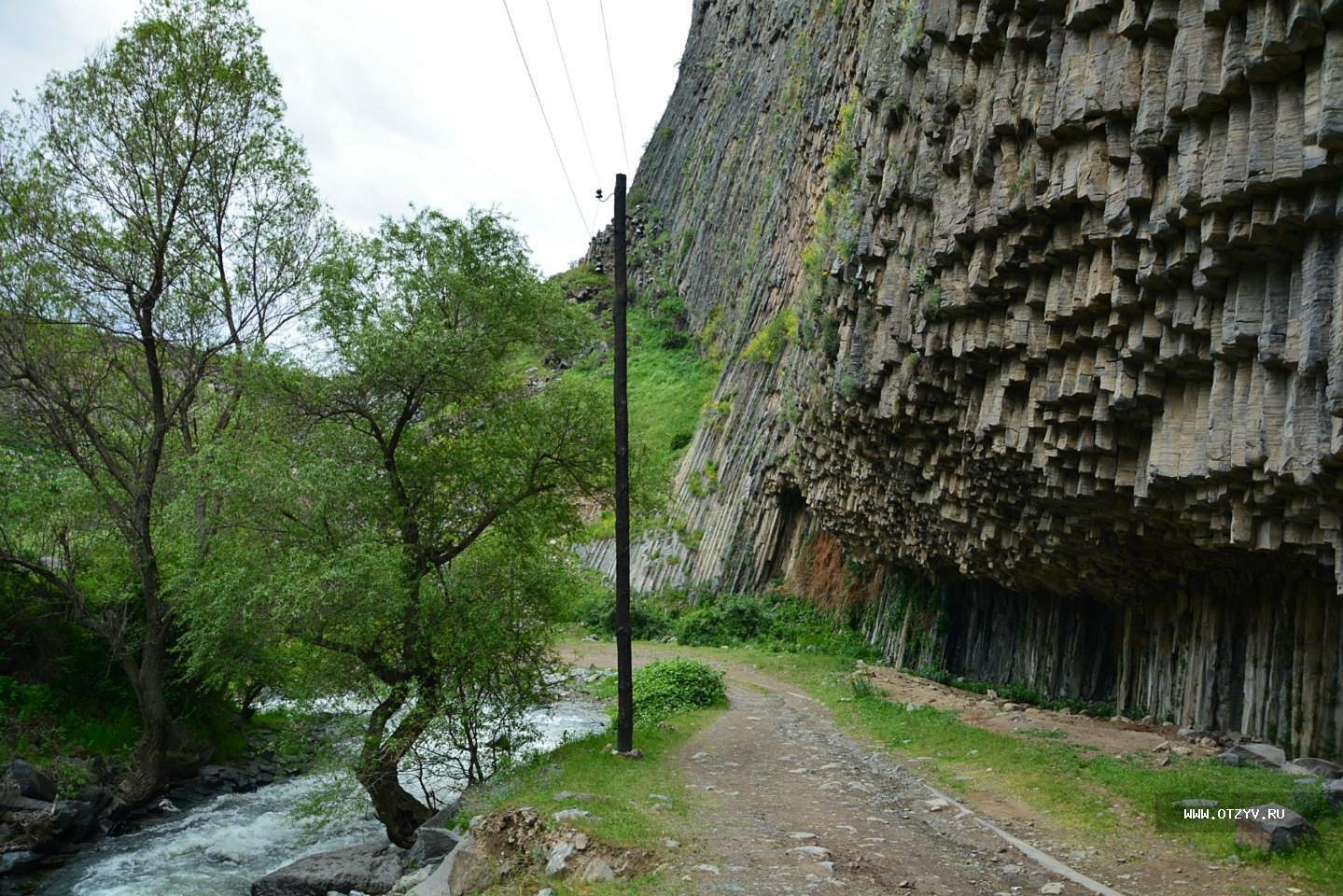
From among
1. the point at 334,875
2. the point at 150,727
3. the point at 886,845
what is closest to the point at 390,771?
the point at 334,875

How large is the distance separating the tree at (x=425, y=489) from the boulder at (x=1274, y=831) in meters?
8.73

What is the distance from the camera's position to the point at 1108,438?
36.0 ft

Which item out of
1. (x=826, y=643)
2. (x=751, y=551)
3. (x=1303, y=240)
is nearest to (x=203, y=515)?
(x=1303, y=240)

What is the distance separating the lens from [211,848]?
14.6 metres

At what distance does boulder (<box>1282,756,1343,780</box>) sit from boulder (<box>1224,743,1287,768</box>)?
177 millimetres

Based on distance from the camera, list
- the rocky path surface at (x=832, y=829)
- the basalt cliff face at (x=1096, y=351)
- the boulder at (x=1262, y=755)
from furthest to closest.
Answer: the boulder at (x=1262, y=755) < the rocky path surface at (x=832, y=829) < the basalt cliff face at (x=1096, y=351)

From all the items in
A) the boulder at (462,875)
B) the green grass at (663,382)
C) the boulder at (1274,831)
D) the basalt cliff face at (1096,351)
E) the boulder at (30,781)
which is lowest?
the boulder at (30,781)

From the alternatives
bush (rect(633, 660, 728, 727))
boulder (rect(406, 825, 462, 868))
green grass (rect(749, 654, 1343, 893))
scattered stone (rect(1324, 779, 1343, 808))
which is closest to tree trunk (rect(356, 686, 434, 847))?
boulder (rect(406, 825, 462, 868))

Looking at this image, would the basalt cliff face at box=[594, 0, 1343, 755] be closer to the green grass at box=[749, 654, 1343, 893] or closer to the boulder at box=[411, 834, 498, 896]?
the green grass at box=[749, 654, 1343, 893]

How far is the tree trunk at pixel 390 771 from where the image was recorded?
42.6 ft

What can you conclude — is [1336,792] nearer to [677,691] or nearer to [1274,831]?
[1274,831]

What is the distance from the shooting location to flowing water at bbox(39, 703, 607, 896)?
13008mm

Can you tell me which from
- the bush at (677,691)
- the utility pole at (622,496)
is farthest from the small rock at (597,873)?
the bush at (677,691)

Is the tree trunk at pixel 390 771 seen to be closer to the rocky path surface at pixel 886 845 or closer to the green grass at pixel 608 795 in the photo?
the green grass at pixel 608 795
